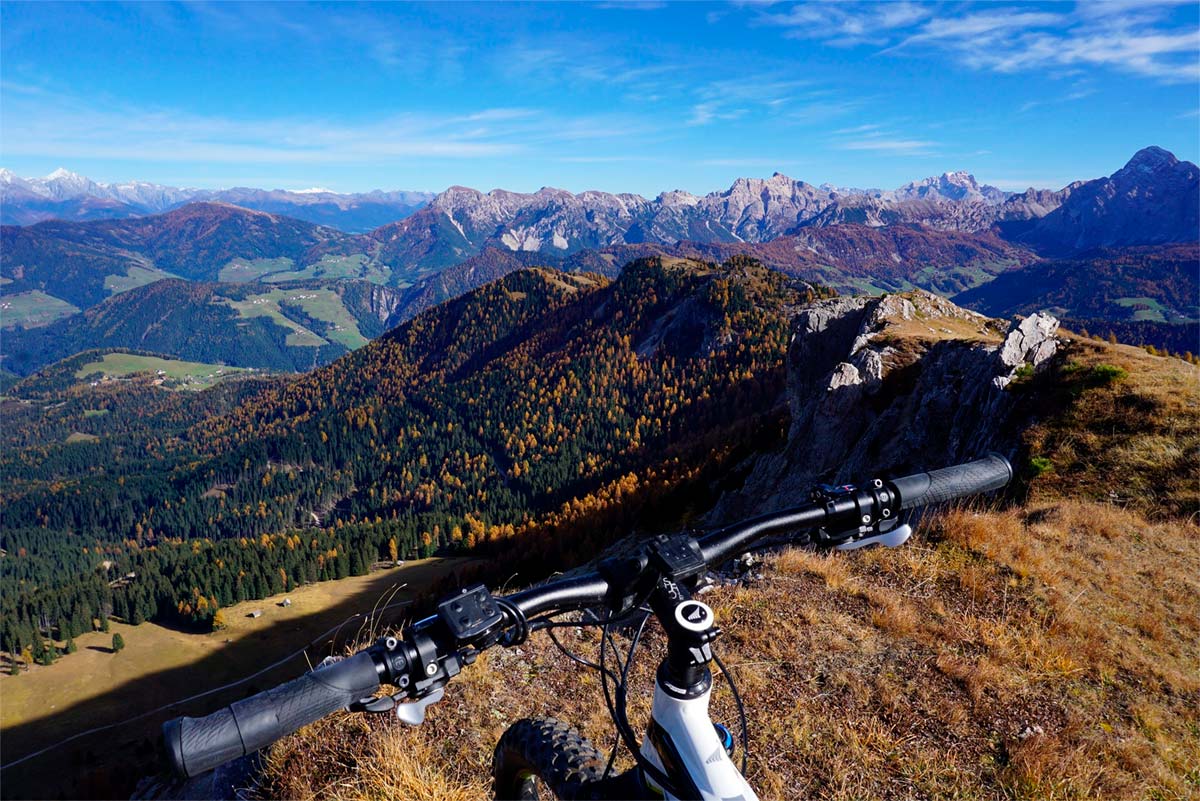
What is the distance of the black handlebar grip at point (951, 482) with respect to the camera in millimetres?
4174

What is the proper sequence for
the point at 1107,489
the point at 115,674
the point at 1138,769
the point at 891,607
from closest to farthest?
the point at 1138,769 < the point at 891,607 < the point at 1107,489 < the point at 115,674

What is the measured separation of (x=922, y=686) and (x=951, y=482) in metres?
4.87

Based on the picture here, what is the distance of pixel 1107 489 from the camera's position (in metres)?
15.0

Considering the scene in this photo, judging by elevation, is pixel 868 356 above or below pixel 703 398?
above

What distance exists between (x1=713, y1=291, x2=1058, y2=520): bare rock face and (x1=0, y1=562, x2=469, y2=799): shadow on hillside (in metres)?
42.6

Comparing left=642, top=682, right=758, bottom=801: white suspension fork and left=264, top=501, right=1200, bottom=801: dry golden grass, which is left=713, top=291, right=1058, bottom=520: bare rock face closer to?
left=264, top=501, right=1200, bottom=801: dry golden grass

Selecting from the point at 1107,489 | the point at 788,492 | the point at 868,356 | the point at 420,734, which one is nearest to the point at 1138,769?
the point at 420,734

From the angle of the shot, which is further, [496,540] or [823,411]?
[496,540]

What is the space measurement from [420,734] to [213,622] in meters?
135

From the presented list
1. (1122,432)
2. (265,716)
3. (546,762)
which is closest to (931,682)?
(546,762)

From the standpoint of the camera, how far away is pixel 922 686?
307 inches

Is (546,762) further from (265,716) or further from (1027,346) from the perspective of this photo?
(1027,346)

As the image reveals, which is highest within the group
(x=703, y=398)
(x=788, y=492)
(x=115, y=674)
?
(x=788, y=492)

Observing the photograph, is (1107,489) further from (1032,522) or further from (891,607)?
(891,607)
